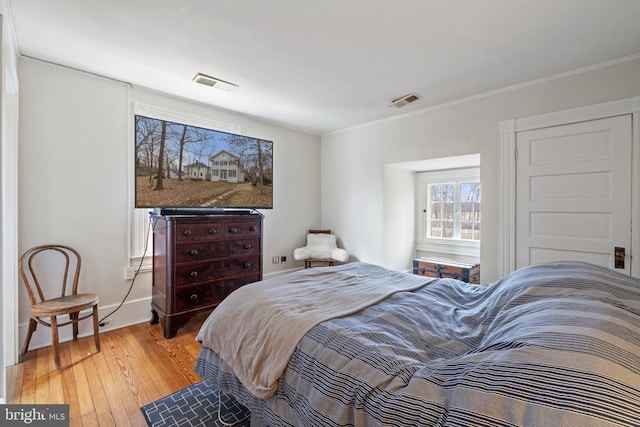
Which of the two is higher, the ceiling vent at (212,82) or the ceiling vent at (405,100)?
the ceiling vent at (212,82)

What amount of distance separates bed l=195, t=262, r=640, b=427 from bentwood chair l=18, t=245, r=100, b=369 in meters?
1.38

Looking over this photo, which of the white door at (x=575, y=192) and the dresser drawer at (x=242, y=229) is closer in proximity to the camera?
the white door at (x=575, y=192)

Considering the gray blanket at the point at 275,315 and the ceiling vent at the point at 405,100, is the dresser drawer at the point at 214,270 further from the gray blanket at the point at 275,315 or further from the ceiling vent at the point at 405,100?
the ceiling vent at the point at 405,100

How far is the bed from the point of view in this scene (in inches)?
25.2

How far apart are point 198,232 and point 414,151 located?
2633mm

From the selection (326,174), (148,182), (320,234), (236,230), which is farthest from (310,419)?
(326,174)

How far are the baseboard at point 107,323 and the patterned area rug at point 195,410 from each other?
141cm

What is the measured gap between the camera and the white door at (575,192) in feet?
7.62

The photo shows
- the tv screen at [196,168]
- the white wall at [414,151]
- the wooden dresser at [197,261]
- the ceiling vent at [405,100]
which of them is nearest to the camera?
the white wall at [414,151]

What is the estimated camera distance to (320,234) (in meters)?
4.33

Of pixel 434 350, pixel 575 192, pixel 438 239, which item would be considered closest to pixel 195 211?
pixel 434 350

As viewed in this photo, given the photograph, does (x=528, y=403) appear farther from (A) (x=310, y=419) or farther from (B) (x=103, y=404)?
(B) (x=103, y=404)

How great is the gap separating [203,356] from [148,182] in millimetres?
2048

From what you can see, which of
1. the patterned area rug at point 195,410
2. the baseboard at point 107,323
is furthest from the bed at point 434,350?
the baseboard at point 107,323
